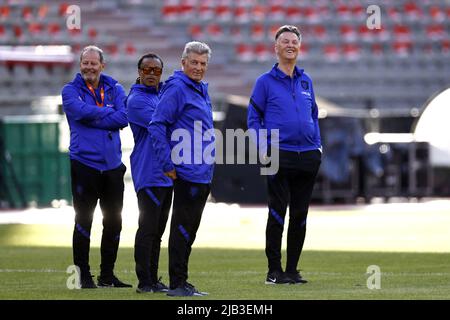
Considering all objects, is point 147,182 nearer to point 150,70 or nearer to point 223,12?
point 150,70

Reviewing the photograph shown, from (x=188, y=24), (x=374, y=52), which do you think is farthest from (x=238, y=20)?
(x=374, y=52)

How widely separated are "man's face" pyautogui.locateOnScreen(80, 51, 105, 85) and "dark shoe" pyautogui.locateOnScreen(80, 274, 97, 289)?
5.63 ft

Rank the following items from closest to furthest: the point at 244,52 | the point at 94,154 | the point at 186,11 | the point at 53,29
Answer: the point at 94,154
the point at 53,29
the point at 244,52
the point at 186,11

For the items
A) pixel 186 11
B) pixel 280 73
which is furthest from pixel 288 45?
pixel 186 11

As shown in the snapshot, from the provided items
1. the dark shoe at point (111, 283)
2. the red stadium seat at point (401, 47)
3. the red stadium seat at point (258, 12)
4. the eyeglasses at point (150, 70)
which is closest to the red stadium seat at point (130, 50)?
the red stadium seat at point (258, 12)

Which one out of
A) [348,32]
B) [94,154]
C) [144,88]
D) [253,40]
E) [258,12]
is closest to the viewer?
[144,88]

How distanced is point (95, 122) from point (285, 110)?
5.59 feet

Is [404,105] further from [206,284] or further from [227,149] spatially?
[206,284]

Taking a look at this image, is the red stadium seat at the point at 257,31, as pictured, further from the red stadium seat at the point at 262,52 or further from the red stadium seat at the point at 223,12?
the red stadium seat at the point at 223,12

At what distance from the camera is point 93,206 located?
12.0 metres

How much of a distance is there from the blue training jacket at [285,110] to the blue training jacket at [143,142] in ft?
3.85

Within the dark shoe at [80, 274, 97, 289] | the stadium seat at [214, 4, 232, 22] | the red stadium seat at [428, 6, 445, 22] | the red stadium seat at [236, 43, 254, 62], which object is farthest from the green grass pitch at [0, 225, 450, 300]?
the red stadium seat at [428, 6, 445, 22]

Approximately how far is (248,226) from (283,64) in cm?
1122

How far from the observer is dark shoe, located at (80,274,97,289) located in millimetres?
11672
